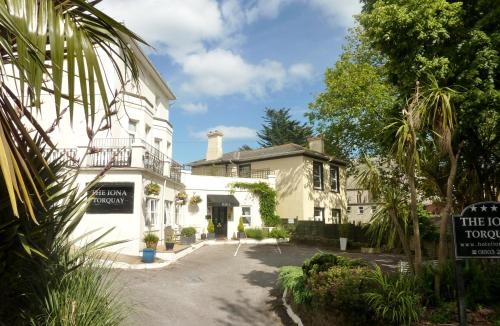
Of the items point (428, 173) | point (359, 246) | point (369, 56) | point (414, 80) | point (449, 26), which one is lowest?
point (359, 246)

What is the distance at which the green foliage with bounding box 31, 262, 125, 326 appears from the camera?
3.35 meters

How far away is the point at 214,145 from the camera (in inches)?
1380

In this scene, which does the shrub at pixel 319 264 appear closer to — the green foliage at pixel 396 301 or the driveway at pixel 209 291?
the driveway at pixel 209 291

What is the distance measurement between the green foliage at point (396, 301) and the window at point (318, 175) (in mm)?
23312

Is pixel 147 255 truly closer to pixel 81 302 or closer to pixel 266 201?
pixel 81 302

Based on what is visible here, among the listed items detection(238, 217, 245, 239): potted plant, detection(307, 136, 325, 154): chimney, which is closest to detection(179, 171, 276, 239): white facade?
detection(238, 217, 245, 239): potted plant

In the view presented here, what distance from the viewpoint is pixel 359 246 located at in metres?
24.2

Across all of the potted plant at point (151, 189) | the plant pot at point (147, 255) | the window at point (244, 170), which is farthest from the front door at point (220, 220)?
the plant pot at point (147, 255)

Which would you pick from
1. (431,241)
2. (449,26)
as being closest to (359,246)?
(431,241)

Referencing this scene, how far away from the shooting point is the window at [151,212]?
17969 millimetres

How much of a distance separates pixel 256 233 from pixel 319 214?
6.49 metres

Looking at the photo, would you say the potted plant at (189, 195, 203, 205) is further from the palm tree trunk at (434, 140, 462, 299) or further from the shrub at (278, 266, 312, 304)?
the palm tree trunk at (434, 140, 462, 299)

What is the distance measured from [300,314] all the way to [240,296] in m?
2.79

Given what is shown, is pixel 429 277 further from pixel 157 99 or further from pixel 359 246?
pixel 157 99
